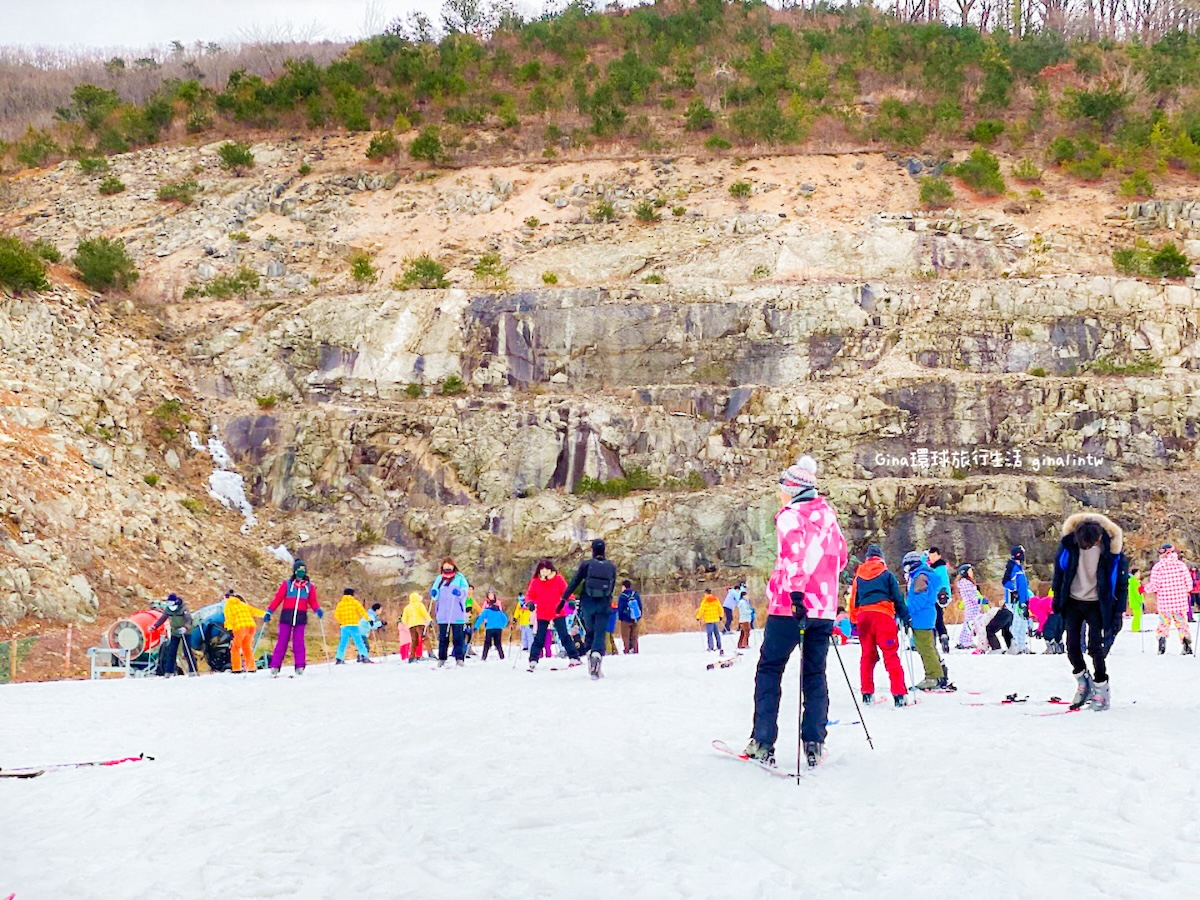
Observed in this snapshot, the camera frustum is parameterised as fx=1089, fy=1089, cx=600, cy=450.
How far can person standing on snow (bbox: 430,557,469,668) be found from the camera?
1636cm

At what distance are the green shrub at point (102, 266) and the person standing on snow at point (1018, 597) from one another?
3126 cm

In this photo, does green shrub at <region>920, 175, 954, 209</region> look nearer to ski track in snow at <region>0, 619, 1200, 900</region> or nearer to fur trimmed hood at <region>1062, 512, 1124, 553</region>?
ski track in snow at <region>0, 619, 1200, 900</region>

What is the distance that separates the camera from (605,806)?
5.69 metres

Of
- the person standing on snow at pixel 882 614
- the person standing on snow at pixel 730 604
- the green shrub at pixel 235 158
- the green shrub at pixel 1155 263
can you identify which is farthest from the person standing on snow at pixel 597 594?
the green shrub at pixel 235 158

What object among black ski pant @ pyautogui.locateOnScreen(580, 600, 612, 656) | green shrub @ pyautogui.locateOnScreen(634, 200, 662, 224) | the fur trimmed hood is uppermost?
green shrub @ pyautogui.locateOnScreen(634, 200, 662, 224)

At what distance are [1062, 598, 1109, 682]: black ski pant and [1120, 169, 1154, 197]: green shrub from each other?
116 feet

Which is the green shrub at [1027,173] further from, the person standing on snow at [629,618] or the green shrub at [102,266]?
the green shrub at [102,266]

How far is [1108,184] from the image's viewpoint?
132 feet

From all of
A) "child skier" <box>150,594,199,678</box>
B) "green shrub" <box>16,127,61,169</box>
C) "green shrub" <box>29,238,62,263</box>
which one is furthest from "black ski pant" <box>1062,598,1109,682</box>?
"green shrub" <box>16,127,61,169</box>

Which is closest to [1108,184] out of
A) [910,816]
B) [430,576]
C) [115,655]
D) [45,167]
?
[430,576]

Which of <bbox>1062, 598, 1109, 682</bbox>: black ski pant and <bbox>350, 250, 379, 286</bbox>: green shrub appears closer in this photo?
<bbox>1062, 598, 1109, 682</bbox>: black ski pant

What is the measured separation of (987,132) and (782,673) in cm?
4163

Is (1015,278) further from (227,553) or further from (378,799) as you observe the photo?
(378,799)

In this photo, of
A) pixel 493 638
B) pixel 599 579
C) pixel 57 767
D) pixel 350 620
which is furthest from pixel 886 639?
pixel 350 620
